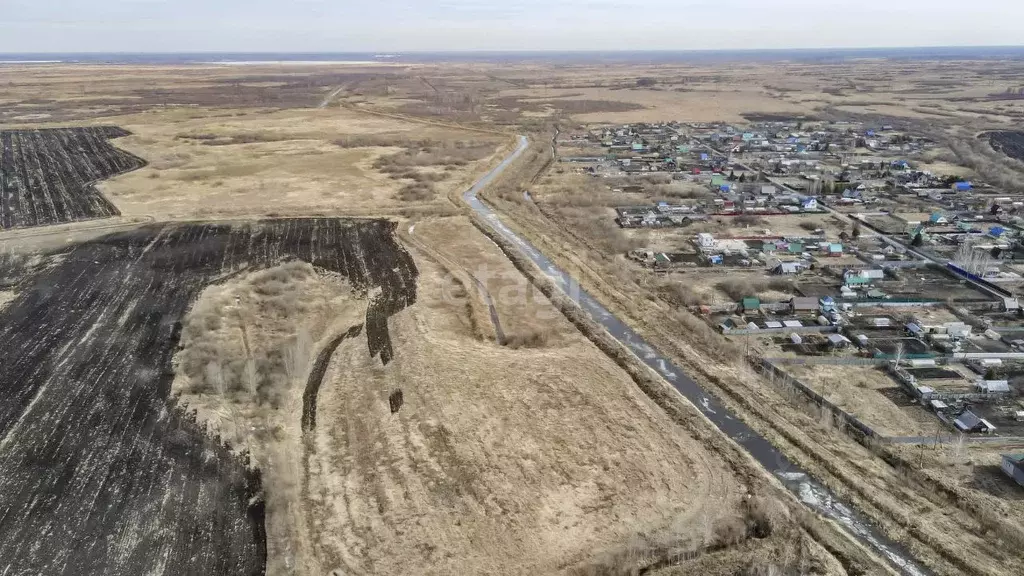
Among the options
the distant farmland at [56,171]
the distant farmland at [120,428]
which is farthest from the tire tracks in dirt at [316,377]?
the distant farmland at [56,171]

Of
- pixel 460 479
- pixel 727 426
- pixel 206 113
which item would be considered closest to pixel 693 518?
pixel 727 426

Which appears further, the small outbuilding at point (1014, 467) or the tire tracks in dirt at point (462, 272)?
the tire tracks in dirt at point (462, 272)

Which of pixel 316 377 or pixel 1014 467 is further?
pixel 316 377

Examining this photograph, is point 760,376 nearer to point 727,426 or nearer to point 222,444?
point 727,426

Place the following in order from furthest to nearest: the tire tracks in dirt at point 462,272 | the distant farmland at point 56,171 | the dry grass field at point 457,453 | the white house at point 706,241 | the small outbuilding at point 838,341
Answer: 1. the distant farmland at point 56,171
2. the white house at point 706,241
3. the tire tracks in dirt at point 462,272
4. the small outbuilding at point 838,341
5. the dry grass field at point 457,453

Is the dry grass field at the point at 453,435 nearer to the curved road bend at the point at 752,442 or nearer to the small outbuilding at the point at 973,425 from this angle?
the curved road bend at the point at 752,442

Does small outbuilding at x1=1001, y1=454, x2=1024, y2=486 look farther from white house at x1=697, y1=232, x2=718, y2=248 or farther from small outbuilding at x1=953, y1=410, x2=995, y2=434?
white house at x1=697, y1=232, x2=718, y2=248

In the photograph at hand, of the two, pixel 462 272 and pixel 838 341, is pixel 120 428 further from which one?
pixel 838 341

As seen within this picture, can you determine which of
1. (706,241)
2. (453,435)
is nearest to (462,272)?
(453,435)
